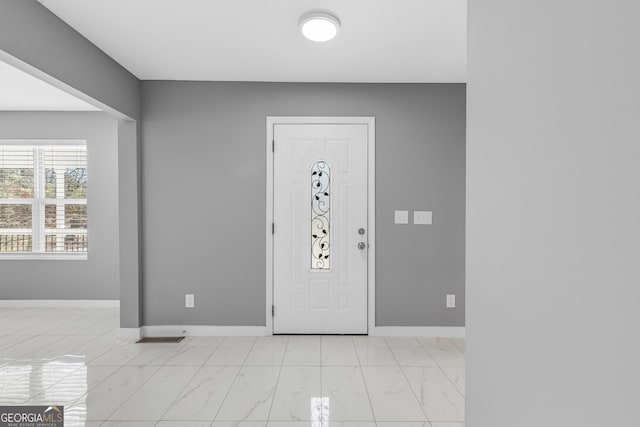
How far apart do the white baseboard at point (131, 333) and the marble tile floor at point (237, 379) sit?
61 mm

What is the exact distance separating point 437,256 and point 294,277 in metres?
1.50

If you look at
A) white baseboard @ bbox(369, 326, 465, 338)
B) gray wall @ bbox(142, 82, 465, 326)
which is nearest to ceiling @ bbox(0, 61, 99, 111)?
gray wall @ bbox(142, 82, 465, 326)

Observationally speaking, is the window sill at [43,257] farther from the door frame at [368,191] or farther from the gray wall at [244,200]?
the door frame at [368,191]

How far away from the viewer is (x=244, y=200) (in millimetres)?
3531

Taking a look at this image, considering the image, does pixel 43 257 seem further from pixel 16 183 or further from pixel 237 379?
pixel 237 379

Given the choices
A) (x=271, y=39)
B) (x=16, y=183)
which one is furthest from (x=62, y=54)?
(x=16, y=183)

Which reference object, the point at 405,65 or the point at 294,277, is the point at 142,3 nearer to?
the point at 405,65

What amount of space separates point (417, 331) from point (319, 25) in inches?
116

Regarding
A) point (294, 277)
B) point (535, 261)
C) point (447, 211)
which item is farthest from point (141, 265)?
point (535, 261)

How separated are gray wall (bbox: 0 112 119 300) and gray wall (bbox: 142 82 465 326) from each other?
1498 millimetres

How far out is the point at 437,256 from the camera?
139 inches

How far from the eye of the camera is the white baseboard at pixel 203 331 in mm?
3510

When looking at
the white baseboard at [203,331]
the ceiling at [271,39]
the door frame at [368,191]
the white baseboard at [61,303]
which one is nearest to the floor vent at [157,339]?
the white baseboard at [203,331]

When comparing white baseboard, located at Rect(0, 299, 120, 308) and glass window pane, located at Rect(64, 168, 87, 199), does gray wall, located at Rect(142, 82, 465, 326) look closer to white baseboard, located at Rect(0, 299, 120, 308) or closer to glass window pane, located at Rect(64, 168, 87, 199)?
white baseboard, located at Rect(0, 299, 120, 308)
